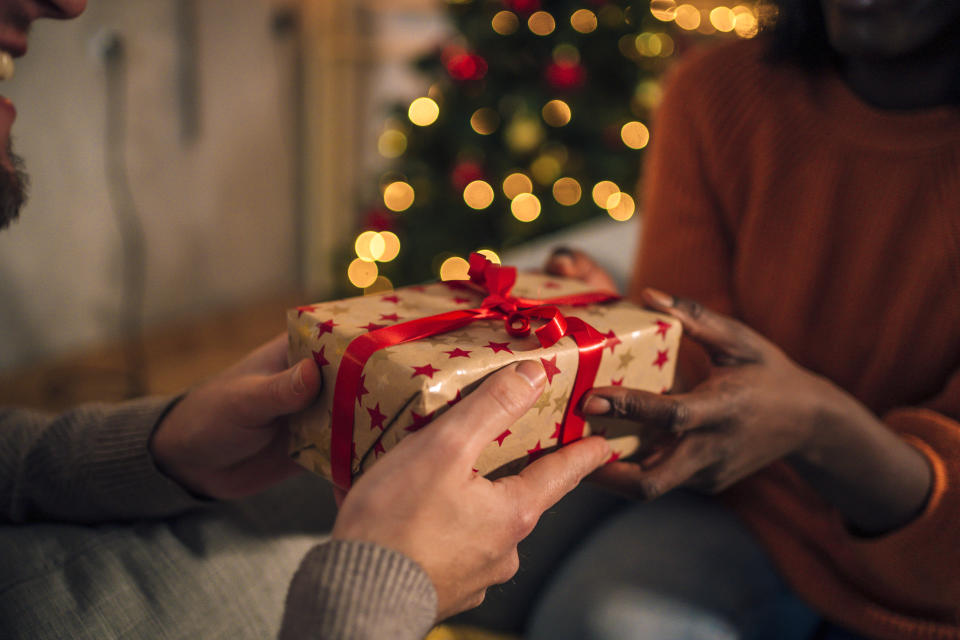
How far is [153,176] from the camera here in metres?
2.21

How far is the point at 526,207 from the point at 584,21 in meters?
0.55

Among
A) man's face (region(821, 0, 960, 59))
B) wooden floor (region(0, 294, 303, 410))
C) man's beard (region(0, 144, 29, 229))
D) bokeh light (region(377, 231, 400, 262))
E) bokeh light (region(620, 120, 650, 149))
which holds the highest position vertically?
man's face (region(821, 0, 960, 59))

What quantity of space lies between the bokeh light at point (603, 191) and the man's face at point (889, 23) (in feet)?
3.98

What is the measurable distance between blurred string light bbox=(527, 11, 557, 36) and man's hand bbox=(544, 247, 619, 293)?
4.18ft

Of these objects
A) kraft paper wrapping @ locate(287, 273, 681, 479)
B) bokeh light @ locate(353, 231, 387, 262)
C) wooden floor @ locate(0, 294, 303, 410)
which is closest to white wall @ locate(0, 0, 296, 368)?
wooden floor @ locate(0, 294, 303, 410)

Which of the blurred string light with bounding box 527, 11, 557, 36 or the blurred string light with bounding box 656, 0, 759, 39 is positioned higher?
the blurred string light with bounding box 656, 0, 759, 39

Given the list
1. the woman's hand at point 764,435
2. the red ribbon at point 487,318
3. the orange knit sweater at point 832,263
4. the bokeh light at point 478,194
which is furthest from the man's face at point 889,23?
the bokeh light at point 478,194

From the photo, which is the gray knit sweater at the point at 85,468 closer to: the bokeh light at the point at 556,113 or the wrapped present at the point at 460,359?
the wrapped present at the point at 460,359

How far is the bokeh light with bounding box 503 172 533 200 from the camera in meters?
1.92

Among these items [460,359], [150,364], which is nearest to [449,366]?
[460,359]

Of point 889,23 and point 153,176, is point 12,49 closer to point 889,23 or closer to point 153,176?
point 889,23

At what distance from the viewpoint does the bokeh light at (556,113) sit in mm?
1870

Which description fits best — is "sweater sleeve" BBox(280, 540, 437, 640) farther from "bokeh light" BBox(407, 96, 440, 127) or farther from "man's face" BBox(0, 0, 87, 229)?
"bokeh light" BBox(407, 96, 440, 127)

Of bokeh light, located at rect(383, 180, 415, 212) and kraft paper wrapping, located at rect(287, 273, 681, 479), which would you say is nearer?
kraft paper wrapping, located at rect(287, 273, 681, 479)
